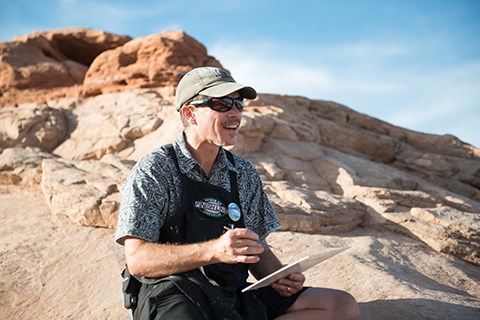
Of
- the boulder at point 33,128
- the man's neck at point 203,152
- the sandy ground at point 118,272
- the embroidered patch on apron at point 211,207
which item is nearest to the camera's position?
the embroidered patch on apron at point 211,207

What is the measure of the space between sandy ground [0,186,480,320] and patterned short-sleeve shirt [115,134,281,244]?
1380 millimetres

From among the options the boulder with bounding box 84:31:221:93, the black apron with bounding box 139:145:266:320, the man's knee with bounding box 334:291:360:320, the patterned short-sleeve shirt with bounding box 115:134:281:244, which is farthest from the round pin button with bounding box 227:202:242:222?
the boulder with bounding box 84:31:221:93

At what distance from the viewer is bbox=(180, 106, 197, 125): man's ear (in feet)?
8.64

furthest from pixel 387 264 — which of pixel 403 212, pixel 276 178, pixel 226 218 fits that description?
pixel 226 218

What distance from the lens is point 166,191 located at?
2.32 m

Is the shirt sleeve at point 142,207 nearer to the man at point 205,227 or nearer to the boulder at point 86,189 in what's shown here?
the man at point 205,227

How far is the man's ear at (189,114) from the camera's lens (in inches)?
104

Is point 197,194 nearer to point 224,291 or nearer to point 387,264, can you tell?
point 224,291

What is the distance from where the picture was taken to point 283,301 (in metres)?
2.47

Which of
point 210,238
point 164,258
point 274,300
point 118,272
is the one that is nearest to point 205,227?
point 210,238

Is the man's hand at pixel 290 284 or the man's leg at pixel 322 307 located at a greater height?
the man's hand at pixel 290 284

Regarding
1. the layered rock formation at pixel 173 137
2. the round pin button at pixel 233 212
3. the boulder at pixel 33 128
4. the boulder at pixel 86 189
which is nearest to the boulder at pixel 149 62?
the layered rock formation at pixel 173 137

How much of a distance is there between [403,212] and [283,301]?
441 cm

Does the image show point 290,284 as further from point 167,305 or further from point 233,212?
point 167,305
